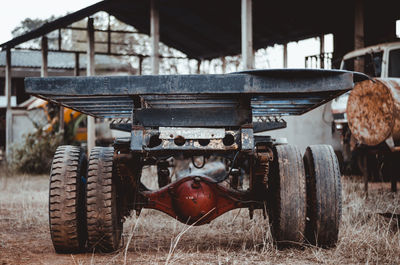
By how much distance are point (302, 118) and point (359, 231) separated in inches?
248

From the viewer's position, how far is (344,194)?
6.48m

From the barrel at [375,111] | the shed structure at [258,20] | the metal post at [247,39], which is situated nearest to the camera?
the barrel at [375,111]

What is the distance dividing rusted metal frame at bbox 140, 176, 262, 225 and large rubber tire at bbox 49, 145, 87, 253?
1.64ft

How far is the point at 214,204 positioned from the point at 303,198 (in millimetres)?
680

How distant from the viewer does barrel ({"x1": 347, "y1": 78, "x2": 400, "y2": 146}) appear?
18.6 feet

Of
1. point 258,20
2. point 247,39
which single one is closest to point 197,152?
point 247,39

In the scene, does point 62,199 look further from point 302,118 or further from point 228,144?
point 302,118

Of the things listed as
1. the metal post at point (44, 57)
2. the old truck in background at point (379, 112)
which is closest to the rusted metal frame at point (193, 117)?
the old truck in background at point (379, 112)

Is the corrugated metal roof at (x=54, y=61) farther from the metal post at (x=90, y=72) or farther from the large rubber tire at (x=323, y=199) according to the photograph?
the large rubber tire at (x=323, y=199)

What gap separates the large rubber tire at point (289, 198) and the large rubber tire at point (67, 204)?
1416 millimetres

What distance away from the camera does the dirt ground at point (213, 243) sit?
3309 mm

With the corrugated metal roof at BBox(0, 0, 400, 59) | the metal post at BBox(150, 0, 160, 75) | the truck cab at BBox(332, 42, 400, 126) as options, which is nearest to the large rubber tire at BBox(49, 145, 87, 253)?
the truck cab at BBox(332, 42, 400, 126)

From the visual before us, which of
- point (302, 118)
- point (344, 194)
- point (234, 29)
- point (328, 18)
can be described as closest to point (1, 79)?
point (234, 29)

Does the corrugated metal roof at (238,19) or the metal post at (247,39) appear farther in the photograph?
the corrugated metal roof at (238,19)
